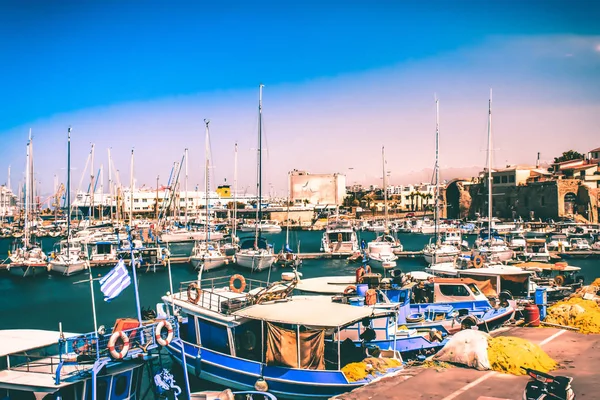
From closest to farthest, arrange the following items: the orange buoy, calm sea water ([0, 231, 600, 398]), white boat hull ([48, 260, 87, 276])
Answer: the orange buoy → calm sea water ([0, 231, 600, 398]) → white boat hull ([48, 260, 87, 276])

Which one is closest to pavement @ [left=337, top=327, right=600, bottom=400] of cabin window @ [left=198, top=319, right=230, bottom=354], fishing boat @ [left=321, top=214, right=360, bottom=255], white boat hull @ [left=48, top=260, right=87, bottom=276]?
cabin window @ [left=198, top=319, right=230, bottom=354]

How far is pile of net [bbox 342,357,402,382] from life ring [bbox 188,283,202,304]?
6182 mm

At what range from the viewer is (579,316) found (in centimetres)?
1873

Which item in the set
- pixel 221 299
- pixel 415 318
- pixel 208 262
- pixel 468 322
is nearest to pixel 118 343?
pixel 221 299

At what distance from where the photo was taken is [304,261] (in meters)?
56.8

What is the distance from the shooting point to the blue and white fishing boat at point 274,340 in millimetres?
→ 14938

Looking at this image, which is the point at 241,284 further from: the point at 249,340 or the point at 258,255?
the point at 258,255

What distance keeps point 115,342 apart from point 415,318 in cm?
1255

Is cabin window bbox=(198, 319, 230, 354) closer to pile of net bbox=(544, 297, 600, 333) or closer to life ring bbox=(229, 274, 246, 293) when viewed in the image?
life ring bbox=(229, 274, 246, 293)

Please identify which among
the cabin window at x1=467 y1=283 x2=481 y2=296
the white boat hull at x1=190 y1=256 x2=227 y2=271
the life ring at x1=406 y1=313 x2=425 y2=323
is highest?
the cabin window at x1=467 y1=283 x2=481 y2=296

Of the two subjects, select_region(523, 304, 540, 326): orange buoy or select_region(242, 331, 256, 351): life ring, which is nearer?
select_region(242, 331, 256, 351): life ring

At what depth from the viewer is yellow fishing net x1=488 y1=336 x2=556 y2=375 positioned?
13651 millimetres

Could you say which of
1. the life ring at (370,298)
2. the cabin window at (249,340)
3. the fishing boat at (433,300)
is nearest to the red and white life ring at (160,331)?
the cabin window at (249,340)

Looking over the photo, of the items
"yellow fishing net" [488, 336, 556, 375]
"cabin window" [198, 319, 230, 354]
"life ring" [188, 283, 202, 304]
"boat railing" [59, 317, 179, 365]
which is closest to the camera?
"boat railing" [59, 317, 179, 365]
